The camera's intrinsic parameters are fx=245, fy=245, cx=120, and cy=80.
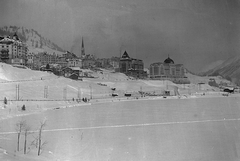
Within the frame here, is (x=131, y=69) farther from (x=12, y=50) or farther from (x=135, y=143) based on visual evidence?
(x=135, y=143)

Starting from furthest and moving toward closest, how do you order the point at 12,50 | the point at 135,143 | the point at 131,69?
the point at 131,69 → the point at 12,50 → the point at 135,143

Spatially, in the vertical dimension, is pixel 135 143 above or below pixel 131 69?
below

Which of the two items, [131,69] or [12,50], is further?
[131,69]

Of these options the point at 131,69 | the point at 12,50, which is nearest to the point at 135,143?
the point at 131,69

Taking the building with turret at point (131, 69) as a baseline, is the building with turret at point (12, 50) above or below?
above

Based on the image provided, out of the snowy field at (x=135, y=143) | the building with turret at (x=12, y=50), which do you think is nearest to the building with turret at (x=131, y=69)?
the building with turret at (x=12, y=50)

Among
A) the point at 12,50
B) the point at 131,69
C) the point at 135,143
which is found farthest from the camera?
the point at 131,69

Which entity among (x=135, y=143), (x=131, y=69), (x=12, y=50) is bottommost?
(x=135, y=143)

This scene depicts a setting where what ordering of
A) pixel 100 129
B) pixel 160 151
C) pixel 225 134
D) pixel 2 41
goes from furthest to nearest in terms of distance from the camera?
pixel 2 41 < pixel 100 129 < pixel 225 134 < pixel 160 151

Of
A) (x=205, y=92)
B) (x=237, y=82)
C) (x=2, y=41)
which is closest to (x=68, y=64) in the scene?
(x=2, y=41)

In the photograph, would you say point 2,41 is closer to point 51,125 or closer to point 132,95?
point 132,95

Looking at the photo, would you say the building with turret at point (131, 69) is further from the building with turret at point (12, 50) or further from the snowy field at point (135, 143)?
the snowy field at point (135, 143)
